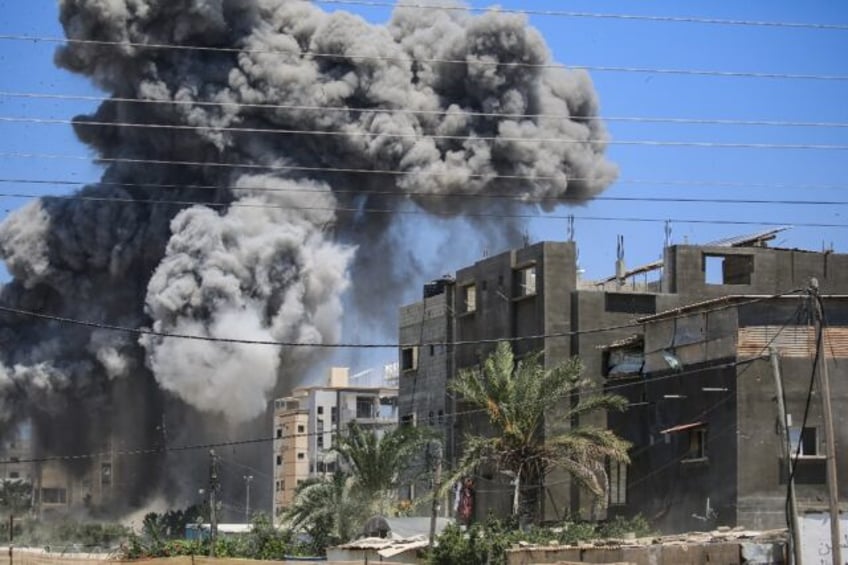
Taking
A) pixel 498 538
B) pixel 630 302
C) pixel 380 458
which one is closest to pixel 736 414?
pixel 498 538

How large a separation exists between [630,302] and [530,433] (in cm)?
1090

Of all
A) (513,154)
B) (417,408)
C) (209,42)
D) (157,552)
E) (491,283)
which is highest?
(209,42)

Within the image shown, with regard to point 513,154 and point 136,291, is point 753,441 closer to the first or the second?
point 513,154

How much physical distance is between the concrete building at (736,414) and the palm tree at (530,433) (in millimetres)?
1731

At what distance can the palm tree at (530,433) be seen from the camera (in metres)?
45.4

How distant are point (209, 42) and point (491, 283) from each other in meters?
26.9

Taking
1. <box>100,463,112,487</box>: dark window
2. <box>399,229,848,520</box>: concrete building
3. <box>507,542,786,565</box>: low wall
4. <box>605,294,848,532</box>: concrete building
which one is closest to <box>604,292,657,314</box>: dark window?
<box>399,229,848,520</box>: concrete building

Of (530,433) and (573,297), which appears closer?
(530,433)

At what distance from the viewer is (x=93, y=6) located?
79125 millimetres

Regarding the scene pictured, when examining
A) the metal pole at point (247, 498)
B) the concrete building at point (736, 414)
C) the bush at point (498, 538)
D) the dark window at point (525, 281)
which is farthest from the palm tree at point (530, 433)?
the metal pole at point (247, 498)

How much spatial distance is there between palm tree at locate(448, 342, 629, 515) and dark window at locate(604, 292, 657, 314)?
336 inches

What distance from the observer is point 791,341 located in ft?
130

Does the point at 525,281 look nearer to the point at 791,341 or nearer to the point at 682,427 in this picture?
the point at 682,427

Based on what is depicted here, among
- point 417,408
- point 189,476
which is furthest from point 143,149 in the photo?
point 417,408
